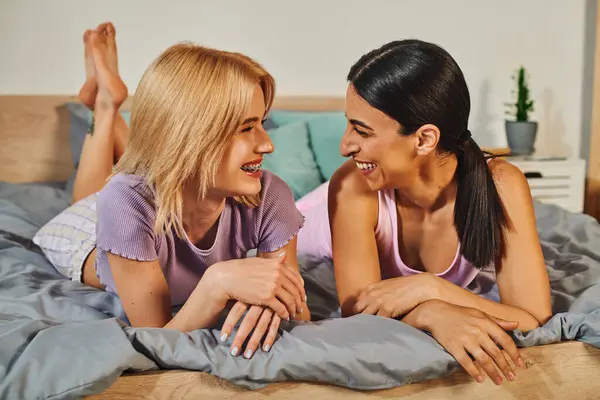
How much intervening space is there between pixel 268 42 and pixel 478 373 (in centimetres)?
243

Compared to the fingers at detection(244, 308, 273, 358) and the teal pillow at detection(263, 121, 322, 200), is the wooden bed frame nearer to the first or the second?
the fingers at detection(244, 308, 273, 358)

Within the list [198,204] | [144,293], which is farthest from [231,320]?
[198,204]

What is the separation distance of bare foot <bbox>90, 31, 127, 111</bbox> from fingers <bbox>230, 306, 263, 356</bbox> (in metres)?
1.41

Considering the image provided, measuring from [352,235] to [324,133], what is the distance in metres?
1.48

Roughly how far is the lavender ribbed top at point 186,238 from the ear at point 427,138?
0.32m

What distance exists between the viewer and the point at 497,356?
1.16 metres

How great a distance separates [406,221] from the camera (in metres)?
1.59

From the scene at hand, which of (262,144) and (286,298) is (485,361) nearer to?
(286,298)

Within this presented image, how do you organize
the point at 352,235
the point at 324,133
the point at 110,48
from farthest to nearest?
the point at 324,133
the point at 110,48
the point at 352,235

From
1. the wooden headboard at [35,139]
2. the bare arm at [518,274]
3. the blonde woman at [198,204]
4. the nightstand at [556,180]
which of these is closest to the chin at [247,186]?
the blonde woman at [198,204]

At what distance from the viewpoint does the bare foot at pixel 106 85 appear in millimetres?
2359

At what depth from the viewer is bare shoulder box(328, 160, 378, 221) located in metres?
1.50

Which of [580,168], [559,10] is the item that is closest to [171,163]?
[580,168]

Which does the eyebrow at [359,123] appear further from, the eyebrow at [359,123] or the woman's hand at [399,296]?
the woman's hand at [399,296]
